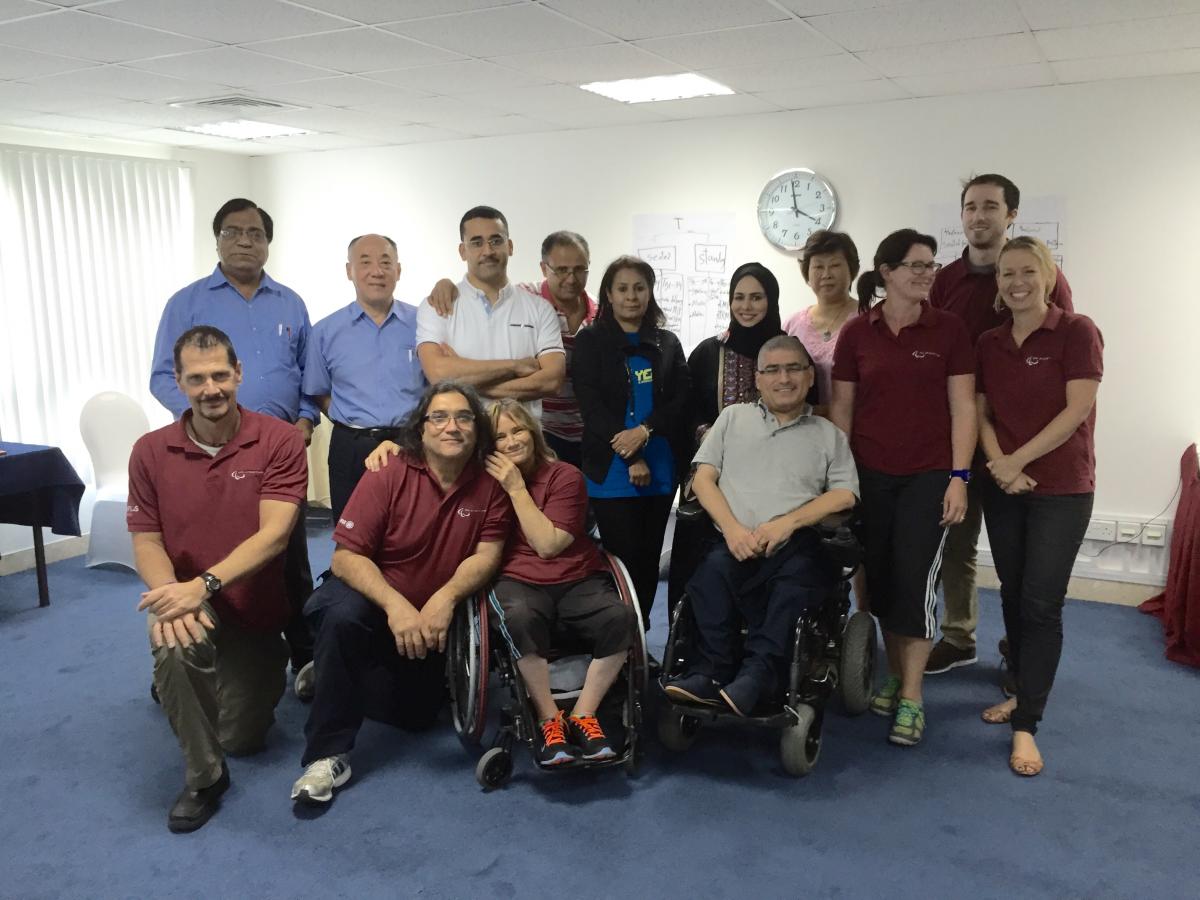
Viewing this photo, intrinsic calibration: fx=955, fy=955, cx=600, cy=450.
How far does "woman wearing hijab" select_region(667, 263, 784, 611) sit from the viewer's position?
3.12 meters

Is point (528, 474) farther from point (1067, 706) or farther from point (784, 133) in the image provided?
point (784, 133)

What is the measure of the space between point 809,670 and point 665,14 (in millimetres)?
2165

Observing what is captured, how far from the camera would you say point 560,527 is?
285 centimetres

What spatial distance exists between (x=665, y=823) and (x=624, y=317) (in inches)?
62.8

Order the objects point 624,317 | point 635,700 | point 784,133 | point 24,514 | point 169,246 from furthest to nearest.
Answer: point 169,246 → point 784,133 → point 24,514 → point 624,317 → point 635,700

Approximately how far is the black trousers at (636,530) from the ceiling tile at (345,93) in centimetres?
235

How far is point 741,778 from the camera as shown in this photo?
2.79 meters

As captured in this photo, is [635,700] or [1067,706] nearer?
[635,700]

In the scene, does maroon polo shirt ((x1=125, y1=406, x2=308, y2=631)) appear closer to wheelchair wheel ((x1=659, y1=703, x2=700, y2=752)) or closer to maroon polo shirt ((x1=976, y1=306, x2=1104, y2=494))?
wheelchair wheel ((x1=659, y1=703, x2=700, y2=752))

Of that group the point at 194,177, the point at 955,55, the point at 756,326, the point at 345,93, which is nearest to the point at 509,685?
the point at 756,326

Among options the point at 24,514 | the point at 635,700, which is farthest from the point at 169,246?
the point at 635,700

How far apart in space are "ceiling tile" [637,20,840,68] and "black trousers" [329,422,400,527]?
1.76 metres

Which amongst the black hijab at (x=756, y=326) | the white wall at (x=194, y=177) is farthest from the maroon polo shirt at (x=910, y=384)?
the white wall at (x=194, y=177)

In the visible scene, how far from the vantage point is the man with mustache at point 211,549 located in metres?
2.55
